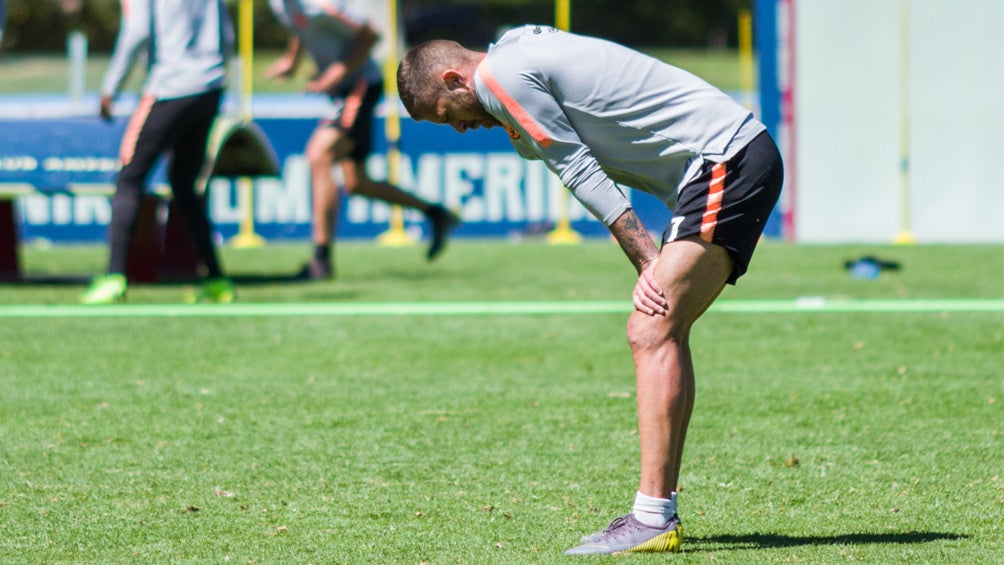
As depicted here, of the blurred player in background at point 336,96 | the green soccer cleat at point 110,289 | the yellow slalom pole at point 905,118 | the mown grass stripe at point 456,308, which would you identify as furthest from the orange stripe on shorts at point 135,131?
the yellow slalom pole at point 905,118

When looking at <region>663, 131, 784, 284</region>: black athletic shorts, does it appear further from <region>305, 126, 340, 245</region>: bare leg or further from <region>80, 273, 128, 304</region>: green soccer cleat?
<region>305, 126, 340, 245</region>: bare leg

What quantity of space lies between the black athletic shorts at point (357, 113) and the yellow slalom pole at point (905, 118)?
19.6 ft

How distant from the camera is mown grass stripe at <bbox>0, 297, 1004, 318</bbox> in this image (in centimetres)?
816

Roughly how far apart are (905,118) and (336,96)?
627cm

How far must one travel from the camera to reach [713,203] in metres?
3.66

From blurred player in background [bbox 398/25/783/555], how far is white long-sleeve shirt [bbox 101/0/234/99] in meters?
4.93

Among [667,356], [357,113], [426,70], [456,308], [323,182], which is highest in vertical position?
[426,70]

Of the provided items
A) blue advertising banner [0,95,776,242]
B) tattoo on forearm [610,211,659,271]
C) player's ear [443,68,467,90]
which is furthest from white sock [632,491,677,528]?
blue advertising banner [0,95,776,242]

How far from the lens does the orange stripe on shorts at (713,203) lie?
365 centimetres

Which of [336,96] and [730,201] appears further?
[336,96]

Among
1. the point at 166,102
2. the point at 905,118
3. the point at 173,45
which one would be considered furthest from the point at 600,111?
the point at 905,118

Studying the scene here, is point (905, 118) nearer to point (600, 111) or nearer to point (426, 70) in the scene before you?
point (600, 111)

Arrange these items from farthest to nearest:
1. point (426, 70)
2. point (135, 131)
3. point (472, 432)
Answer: point (135, 131)
point (472, 432)
point (426, 70)

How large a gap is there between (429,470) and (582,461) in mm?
510
